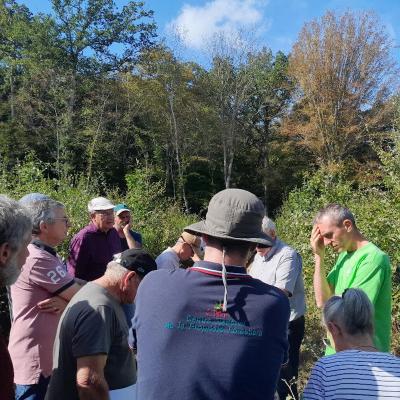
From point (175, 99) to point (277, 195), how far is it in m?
9.11

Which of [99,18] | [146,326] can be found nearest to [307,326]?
[146,326]

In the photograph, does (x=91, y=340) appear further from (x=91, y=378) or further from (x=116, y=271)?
(x=116, y=271)

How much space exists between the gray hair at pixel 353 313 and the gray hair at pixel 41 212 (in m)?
1.70

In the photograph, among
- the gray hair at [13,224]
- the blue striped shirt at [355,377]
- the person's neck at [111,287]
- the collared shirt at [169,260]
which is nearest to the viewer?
Result: the gray hair at [13,224]

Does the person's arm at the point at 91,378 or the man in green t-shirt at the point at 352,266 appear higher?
the man in green t-shirt at the point at 352,266

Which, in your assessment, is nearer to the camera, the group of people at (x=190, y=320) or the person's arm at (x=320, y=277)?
the group of people at (x=190, y=320)

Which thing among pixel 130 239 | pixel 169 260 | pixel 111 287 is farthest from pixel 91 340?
pixel 130 239

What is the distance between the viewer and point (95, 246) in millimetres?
4340

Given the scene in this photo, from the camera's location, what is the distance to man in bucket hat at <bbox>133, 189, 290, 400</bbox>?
1.40m

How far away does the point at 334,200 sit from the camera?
6.94 meters

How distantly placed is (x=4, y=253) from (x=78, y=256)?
2805 millimetres

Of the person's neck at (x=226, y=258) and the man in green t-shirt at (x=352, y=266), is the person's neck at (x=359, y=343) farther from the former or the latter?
the person's neck at (x=226, y=258)

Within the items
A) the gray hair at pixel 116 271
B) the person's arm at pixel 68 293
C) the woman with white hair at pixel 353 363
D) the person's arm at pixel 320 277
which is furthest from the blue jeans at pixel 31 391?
the person's arm at pixel 320 277

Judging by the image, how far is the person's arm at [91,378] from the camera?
1813mm
